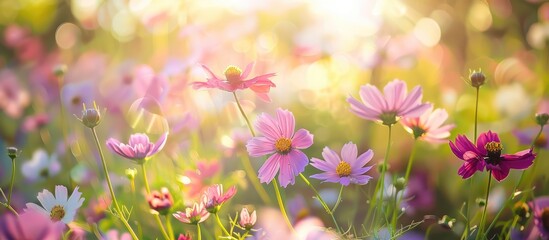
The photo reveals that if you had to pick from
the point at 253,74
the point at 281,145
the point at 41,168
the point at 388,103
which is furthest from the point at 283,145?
the point at 253,74

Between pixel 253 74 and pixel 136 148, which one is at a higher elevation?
pixel 136 148

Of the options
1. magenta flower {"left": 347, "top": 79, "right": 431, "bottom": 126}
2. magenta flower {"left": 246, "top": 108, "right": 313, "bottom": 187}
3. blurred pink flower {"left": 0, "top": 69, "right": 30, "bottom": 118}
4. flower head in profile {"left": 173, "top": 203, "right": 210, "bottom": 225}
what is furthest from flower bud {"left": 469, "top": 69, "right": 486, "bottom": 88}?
blurred pink flower {"left": 0, "top": 69, "right": 30, "bottom": 118}

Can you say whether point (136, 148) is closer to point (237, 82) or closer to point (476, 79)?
point (237, 82)

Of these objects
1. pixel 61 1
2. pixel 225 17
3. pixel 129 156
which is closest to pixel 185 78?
pixel 129 156

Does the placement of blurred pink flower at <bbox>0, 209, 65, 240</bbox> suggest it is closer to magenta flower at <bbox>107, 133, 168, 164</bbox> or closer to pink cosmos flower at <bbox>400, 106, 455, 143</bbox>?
magenta flower at <bbox>107, 133, 168, 164</bbox>

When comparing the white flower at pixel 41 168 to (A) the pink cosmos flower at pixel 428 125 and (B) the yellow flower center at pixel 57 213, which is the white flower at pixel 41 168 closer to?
(B) the yellow flower center at pixel 57 213

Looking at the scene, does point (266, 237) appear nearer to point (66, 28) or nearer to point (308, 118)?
point (308, 118)
